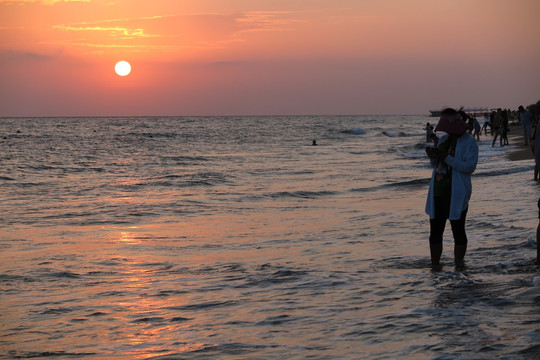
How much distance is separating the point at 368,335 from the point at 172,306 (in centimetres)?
204

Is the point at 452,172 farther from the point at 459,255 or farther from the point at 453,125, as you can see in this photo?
the point at 459,255

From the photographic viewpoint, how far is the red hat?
743 centimetres

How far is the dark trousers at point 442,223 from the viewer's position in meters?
7.58

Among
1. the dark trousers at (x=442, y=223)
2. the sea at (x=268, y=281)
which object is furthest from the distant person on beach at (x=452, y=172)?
the sea at (x=268, y=281)

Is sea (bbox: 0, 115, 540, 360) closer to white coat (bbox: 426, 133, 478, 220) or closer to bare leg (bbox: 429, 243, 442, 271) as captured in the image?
bare leg (bbox: 429, 243, 442, 271)

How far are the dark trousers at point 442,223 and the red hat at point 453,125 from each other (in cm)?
70

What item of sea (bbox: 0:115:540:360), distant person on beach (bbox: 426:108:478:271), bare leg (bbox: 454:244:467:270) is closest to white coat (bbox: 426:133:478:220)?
distant person on beach (bbox: 426:108:478:271)

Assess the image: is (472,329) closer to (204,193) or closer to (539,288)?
(539,288)

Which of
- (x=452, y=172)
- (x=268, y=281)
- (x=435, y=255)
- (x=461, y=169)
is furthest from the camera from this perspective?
(x=435, y=255)

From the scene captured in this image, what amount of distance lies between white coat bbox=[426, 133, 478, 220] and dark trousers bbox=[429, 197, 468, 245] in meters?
0.10

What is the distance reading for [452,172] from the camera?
7500mm

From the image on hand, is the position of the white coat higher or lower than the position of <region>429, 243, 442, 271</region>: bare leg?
higher

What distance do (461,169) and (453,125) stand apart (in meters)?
0.46

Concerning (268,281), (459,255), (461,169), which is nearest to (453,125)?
(461,169)
